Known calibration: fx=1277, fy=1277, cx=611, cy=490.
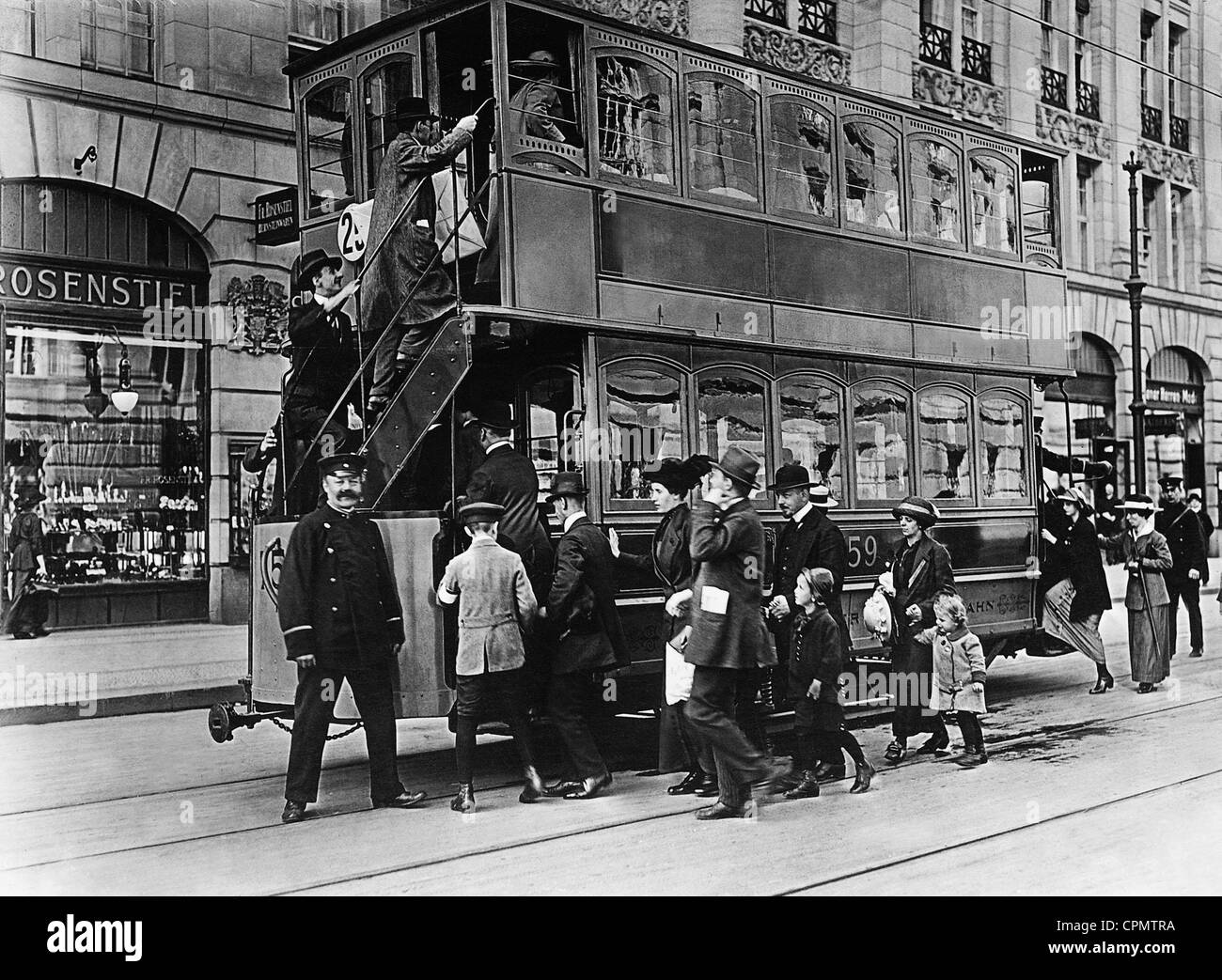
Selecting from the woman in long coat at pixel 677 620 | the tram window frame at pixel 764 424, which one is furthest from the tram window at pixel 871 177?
the woman in long coat at pixel 677 620

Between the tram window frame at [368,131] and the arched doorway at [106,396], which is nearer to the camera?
the tram window frame at [368,131]

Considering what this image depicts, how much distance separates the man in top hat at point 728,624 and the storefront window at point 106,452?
986 centimetres

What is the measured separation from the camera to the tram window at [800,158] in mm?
9492

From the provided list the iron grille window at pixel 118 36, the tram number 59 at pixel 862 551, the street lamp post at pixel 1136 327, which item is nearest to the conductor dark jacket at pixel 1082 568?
the street lamp post at pixel 1136 327

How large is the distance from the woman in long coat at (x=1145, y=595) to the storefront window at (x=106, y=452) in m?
10.5

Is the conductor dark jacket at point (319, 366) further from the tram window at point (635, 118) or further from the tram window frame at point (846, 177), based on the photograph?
the tram window frame at point (846, 177)

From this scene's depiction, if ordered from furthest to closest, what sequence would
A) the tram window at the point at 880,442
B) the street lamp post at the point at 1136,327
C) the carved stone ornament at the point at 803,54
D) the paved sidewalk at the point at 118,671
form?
the carved stone ornament at the point at 803,54
the street lamp post at the point at 1136,327
the paved sidewalk at the point at 118,671
the tram window at the point at 880,442

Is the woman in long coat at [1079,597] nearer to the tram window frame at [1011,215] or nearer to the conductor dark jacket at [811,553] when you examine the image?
the tram window frame at [1011,215]

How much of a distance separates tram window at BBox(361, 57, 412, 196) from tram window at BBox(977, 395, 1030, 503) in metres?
5.52

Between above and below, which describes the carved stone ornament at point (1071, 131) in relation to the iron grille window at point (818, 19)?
below

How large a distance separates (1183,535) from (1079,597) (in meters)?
3.48

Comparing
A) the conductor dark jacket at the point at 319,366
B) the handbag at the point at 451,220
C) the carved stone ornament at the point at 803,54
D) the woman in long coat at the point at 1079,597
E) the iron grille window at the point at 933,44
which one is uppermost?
the carved stone ornament at the point at 803,54

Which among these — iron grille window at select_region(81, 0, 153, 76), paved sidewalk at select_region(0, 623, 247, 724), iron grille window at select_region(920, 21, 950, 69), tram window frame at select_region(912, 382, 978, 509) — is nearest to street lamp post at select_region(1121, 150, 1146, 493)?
tram window frame at select_region(912, 382, 978, 509)

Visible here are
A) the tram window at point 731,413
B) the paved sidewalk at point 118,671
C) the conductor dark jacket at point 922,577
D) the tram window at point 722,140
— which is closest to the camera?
the conductor dark jacket at point 922,577
